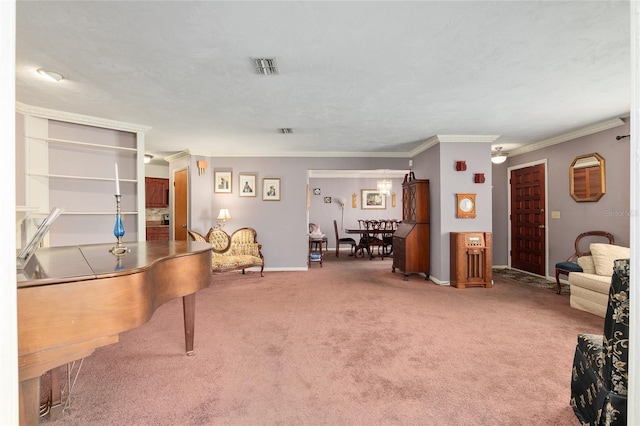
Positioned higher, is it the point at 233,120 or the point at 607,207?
the point at 233,120

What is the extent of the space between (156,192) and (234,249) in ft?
9.17

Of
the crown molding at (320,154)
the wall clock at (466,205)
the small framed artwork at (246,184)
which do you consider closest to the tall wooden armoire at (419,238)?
the wall clock at (466,205)

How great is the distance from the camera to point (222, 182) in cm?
629

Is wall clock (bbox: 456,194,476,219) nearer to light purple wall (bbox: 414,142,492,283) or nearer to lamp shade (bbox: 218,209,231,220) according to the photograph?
light purple wall (bbox: 414,142,492,283)

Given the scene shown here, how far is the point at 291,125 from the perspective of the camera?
4406mm

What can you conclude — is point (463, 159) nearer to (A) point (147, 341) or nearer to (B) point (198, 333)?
(B) point (198, 333)

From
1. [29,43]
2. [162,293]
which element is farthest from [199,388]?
[29,43]

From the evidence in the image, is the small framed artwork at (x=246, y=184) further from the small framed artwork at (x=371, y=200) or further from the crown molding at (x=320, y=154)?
the small framed artwork at (x=371, y=200)

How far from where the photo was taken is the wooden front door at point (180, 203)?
6445 mm

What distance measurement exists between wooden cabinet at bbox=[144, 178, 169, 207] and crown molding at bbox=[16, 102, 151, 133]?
3.04m

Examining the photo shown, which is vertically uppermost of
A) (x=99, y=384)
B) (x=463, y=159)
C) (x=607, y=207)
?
(x=463, y=159)

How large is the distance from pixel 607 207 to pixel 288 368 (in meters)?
4.86

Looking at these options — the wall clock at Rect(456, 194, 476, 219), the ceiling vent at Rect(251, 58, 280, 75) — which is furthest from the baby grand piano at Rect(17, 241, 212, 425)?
the wall clock at Rect(456, 194, 476, 219)

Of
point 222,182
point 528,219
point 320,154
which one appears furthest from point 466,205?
point 222,182
